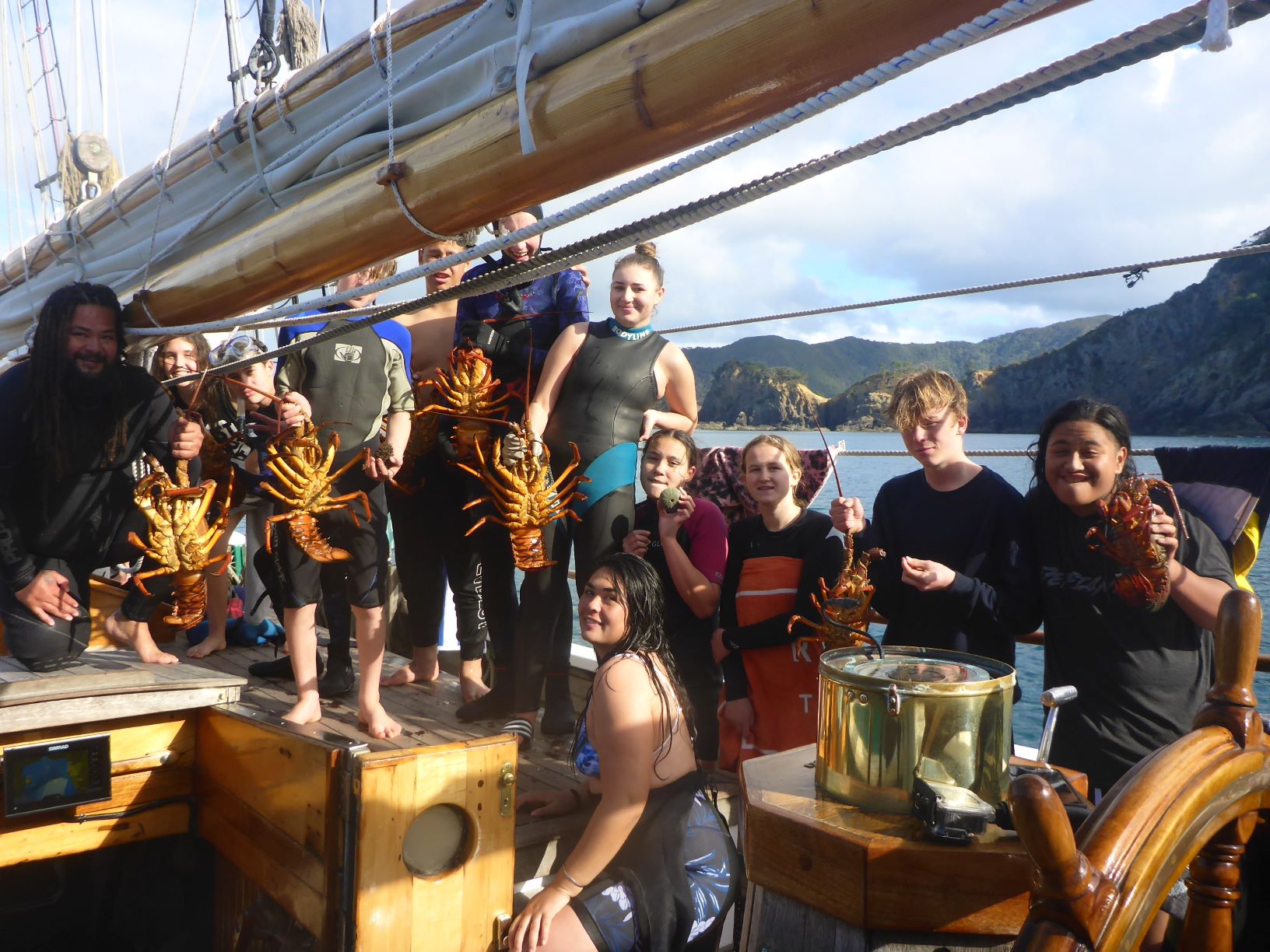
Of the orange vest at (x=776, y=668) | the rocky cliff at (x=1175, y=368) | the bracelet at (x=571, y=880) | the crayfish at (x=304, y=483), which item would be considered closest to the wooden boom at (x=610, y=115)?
the crayfish at (x=304, y=483)

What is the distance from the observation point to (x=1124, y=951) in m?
0.83

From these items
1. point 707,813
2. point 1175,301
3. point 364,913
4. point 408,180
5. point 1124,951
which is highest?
point 1175,301

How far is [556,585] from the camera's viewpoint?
11.5 ft

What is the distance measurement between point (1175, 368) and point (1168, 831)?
1030 inches

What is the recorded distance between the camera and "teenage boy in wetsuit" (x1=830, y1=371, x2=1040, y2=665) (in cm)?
246

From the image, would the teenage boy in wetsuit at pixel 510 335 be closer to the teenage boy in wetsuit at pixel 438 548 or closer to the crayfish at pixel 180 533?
the teenage boy in wetsuit at pixel 438 548

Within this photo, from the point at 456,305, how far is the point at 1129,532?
284 centimetres

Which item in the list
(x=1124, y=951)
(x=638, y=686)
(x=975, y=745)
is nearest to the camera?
(x=1124, y=951)

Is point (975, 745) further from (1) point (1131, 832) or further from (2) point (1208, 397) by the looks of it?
(2) point (1208, 397)

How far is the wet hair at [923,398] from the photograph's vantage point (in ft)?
8.78

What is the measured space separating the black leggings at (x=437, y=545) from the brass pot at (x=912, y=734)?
2.78 m

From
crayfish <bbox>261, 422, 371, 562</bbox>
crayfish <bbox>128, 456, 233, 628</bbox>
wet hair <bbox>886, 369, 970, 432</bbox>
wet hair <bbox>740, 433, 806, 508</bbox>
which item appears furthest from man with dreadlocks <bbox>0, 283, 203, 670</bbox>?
wet hair <bbox>886, 369, 970, 432</bbox>

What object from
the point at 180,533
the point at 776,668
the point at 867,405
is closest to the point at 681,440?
the point at 776,668

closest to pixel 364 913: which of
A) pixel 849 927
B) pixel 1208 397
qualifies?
pixel 849 927
